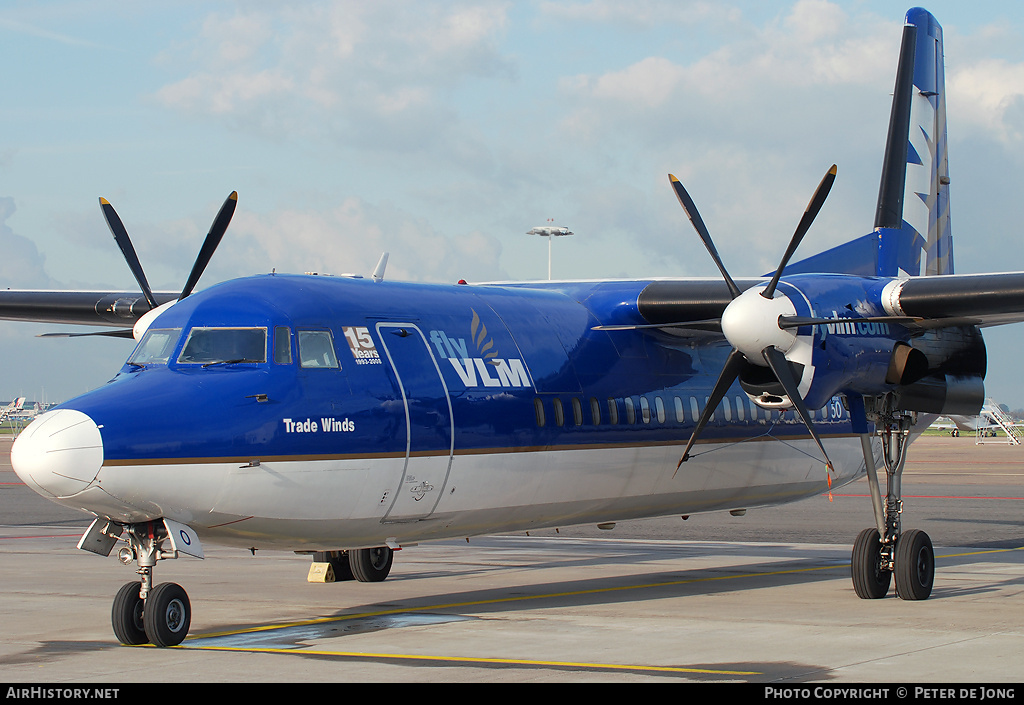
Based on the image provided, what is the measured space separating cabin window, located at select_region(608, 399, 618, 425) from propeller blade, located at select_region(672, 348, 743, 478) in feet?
2.94

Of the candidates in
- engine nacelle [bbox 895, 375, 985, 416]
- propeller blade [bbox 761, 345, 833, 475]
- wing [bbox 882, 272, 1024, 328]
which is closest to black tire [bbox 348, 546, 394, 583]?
propeller blade [bbox 761, 345, 833, 475]

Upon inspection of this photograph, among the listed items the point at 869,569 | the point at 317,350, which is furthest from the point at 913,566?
the point at 317,350

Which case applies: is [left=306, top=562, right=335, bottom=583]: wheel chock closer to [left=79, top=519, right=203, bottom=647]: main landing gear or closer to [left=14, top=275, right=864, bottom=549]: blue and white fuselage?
[left=14, top=275, right=864, bottom=549]: blue and white fuselage

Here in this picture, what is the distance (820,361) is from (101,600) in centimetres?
835

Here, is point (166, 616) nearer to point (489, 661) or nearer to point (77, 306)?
point (489, 661)

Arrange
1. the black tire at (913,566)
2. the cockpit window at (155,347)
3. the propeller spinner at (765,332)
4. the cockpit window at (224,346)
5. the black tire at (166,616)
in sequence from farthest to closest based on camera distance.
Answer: the black tire at (913,566) → the propeller spinner at (765,332) → the cockpit window at (155,347) → the cockpit window at (224,346) → the black tire at (166,616)

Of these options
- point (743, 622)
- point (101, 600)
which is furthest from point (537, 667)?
point (101, 600)

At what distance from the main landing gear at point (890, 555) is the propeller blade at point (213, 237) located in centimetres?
782

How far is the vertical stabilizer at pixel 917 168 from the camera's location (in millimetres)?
17094

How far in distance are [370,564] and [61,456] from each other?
701cm

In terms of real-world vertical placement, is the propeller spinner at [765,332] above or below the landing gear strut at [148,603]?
above

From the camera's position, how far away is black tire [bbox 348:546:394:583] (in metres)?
15.4

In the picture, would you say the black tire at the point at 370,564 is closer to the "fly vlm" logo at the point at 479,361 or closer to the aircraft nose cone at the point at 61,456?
the "fly vlm" logo at the point at 479,361

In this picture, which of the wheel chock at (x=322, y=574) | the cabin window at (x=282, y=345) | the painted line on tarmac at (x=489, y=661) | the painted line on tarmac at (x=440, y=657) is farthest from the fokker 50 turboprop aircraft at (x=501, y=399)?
the painted line on tarmac at (x=489, y=661)
